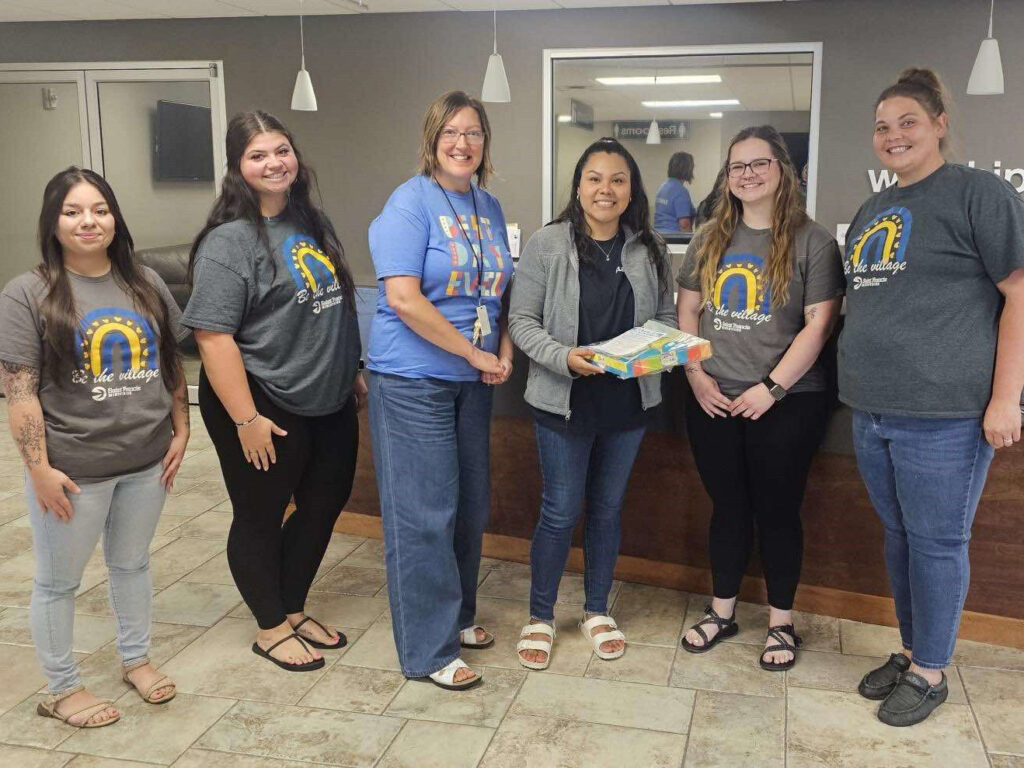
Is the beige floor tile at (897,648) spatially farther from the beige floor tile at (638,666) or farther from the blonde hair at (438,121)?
the blonde hair at (438,121)

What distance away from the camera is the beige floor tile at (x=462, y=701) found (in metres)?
2.43

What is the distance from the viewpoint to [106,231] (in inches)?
85.8

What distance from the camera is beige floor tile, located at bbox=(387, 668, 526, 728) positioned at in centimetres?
243

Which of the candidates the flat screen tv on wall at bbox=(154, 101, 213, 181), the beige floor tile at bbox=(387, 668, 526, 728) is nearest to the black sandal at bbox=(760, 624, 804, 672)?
the beige floor tile at bbox=(387, 668, 526, 728)

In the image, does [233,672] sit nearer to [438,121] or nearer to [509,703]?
[509,703]

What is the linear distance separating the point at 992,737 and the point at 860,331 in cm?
103

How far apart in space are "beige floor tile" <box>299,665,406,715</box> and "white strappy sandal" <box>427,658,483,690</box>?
0.10 m

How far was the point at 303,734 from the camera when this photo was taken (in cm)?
236

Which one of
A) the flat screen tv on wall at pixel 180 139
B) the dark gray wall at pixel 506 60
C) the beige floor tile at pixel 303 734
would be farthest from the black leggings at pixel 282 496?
the flat screen tv on wall at pixel 180 139

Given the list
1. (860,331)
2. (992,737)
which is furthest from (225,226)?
(992,737)

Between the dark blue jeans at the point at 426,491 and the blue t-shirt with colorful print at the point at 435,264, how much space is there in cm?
5

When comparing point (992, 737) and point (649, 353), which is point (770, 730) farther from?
point (649, 353)

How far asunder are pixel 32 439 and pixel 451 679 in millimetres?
1214

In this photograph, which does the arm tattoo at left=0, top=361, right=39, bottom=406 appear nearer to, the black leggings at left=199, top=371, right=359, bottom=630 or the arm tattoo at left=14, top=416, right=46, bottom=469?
the arm tattoo at left=14, top=416, right=46, bottom=469
